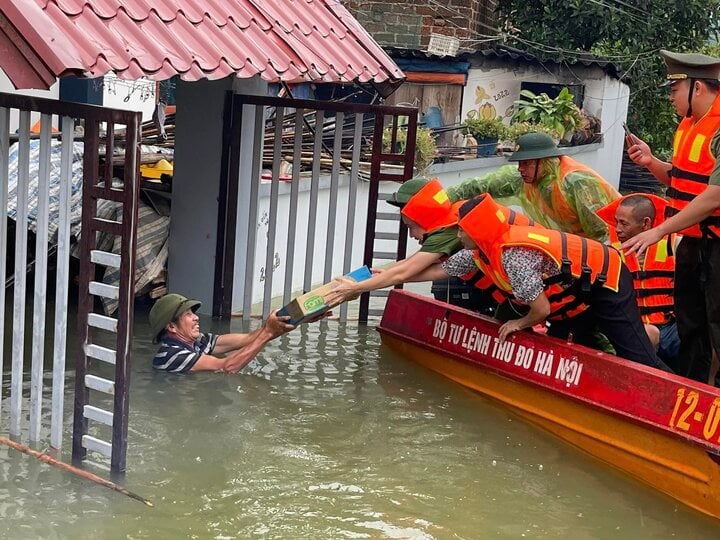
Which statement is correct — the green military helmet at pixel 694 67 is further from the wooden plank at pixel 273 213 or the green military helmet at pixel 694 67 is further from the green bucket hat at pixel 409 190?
the wooden plank at pixel 273 213

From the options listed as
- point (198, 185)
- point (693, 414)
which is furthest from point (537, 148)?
point (198, 185)

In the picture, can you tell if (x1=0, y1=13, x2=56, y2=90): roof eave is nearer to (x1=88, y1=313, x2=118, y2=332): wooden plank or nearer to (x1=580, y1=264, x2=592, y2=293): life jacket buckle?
Answer: (x1=88, y1=313, x2=118, y2=332): wooden plank

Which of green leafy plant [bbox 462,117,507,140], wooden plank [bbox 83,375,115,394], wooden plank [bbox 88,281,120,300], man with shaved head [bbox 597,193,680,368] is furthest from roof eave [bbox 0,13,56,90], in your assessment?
green leafy plant [bbox 462,117,507,140]

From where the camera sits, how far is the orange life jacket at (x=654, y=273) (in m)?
7.70

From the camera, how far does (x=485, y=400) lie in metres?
7.94

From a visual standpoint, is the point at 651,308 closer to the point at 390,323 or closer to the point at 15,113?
the point at 390,323

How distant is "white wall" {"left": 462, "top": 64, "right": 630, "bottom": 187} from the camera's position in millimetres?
17484

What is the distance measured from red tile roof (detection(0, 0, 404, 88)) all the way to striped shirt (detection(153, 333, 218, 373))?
212 centimetres

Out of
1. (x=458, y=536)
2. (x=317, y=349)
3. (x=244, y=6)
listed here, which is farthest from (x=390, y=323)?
(x=458, y=536)

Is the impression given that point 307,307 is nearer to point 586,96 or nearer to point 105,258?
point 105,258

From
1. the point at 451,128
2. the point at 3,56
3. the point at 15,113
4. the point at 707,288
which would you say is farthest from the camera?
the point at 451,128

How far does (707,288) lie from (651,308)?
1111 mm

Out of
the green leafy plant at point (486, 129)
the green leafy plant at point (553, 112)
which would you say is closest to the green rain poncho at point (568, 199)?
the green leafy plant at point (486, 129)

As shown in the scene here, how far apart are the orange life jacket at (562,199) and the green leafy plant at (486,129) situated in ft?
24.4
